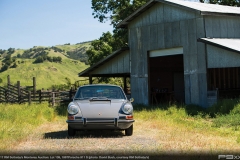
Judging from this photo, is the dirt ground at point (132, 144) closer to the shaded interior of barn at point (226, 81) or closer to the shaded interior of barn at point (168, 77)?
the shaded interior of barn at point (226, 81)

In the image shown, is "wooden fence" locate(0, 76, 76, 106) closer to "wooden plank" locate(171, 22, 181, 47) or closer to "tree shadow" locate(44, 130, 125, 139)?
"wooden plank" locate(171, 22, 181, 47)

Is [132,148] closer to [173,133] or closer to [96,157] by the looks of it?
[96,157]

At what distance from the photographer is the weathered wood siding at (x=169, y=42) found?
60.1 feet

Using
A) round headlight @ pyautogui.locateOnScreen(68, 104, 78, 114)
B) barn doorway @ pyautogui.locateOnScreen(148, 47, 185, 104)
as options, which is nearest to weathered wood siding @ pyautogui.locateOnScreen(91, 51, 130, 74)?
barn doorway @ pyautogui.locateOnScreen(148, 47, 185, 104)

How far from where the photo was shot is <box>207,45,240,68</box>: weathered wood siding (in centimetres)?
1625

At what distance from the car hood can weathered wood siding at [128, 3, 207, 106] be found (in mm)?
8949

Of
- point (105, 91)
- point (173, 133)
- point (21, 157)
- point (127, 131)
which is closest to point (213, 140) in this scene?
point (173, 133)

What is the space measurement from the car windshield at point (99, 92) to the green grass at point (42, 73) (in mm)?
61462

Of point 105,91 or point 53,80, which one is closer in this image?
point 105,91

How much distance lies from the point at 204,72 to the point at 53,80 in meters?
63.6

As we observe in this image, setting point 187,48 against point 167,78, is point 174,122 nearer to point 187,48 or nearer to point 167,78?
point 187,48

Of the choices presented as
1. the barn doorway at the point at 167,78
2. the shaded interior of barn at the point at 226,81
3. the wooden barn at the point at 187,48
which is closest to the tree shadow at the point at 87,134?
the wooden barn at the point at 187,48

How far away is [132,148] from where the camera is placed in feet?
26.9

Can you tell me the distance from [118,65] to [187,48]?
214 inches
